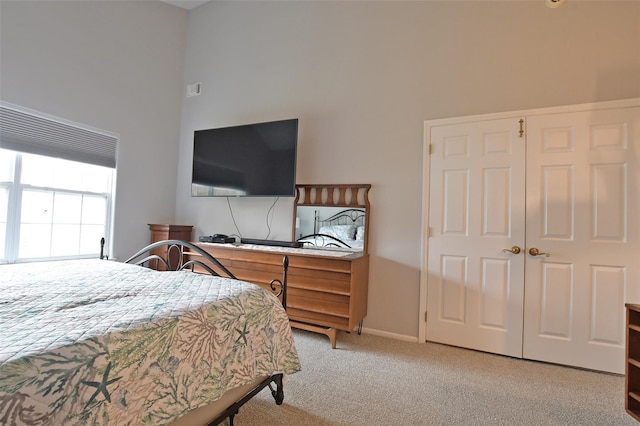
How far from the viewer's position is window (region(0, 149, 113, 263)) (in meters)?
2.72

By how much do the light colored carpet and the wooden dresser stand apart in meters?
0.24

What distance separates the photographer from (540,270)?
2375 millimetres

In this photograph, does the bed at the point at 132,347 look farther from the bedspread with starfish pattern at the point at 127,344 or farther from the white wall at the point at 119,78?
the white wall at the point at 119,78

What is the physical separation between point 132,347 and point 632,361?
8.25ft

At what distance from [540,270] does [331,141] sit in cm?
222

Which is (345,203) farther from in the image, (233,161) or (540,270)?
(540,270)

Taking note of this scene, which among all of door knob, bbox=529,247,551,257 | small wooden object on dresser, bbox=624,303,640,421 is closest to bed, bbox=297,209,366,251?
door knob, bbox=529,247,551,257

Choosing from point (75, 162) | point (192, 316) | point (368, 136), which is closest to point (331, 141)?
point (368, 136)

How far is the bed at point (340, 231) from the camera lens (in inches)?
115

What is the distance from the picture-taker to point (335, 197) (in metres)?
3.05

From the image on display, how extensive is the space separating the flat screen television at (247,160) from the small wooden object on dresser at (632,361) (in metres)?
2.60

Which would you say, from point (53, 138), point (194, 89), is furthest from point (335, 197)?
point (53, 138)

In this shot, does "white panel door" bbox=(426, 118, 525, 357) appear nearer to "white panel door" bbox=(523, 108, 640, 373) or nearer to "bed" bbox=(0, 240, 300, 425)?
"white panel door" bbox=(523, 108, 640, 373)

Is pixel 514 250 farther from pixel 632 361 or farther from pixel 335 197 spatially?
pixel 335 197
